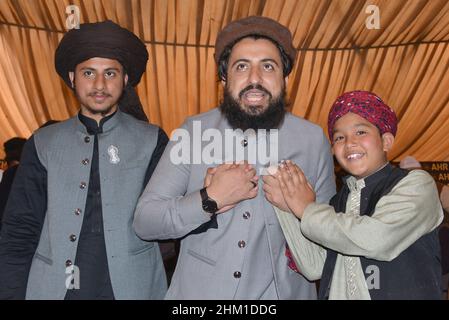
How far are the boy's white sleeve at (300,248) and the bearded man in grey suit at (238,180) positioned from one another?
1.5 inches

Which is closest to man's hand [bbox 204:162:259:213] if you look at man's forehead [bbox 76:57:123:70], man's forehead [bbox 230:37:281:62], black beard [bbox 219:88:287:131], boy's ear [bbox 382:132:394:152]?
black beard [bbox 219:88:287:131]

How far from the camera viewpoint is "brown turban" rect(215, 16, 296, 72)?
2391 mm

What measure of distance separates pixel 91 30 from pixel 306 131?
0.99 meters

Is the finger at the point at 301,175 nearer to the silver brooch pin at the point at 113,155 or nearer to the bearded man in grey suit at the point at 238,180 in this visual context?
the bearded man in grey suit at the point at 238,180

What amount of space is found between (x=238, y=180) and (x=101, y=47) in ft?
2.75

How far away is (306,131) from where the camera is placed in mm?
2414

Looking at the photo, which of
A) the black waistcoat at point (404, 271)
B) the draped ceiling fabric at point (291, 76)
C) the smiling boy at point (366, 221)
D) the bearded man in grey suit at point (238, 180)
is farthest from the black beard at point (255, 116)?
the draped ceiling fabric at point (291, 76)

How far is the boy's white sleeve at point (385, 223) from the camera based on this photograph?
205 cm

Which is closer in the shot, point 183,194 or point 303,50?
point 183,194

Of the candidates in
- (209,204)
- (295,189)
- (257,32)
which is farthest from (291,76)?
(209,204)

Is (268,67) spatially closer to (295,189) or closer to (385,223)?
(295,189)

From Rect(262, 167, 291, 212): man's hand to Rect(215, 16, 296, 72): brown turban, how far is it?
1.76 ft

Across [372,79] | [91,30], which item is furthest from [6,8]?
[91,30]

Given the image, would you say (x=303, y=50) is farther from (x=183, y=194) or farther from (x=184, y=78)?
(x=183, y=194)
